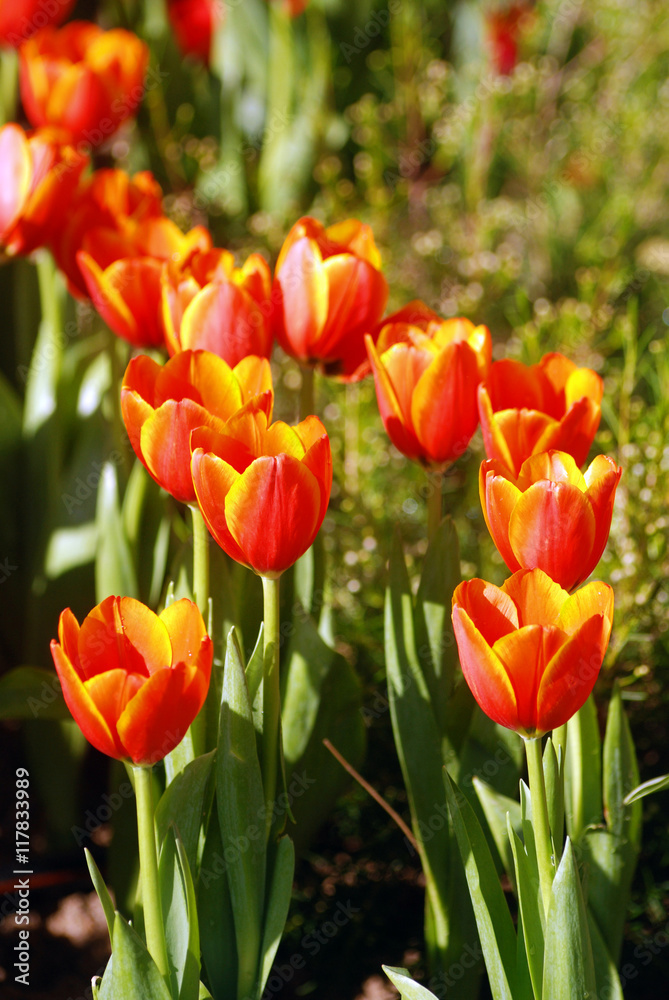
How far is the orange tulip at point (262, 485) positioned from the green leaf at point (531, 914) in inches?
10.4

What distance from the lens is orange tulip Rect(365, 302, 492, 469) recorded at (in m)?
0.73

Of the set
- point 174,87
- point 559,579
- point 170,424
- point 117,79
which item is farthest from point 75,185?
point 174,87

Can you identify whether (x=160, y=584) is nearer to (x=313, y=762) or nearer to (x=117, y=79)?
(x=313, y=762)

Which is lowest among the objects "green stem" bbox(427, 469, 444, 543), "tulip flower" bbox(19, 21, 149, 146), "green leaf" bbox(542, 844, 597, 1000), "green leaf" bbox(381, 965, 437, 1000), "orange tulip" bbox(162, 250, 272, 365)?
"green leaf" bbox(381, 965, 437, 1000)

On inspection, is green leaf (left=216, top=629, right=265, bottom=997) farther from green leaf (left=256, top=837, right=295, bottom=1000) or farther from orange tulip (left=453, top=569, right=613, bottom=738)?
orange tulip (left=453, top=569, right=613, bottom=738)

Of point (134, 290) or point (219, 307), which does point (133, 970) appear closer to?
point (219, 307)

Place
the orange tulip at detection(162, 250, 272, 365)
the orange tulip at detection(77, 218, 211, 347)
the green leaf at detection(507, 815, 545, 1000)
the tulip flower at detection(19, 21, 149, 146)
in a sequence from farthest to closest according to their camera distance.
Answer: the tulip flower at detection(19, 21, 149, 146)
the orange tulip at detection(77, 218, 211, 347)
the orange tulip at detection(162, 250, 272, 365)
the green leaf at detection(507, 815, 545, 1000)

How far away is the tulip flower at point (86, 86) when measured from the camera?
4.50 feet

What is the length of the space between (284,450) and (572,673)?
0.25 m

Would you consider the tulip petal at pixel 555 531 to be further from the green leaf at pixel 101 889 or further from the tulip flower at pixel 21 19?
the tulip flower at pixel 21 19

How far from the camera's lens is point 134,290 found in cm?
90

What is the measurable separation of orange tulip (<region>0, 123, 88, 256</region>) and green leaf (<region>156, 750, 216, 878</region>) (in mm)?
654

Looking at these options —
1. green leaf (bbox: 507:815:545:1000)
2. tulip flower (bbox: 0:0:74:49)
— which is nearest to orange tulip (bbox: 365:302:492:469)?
green leaf (bbox: 507:815:545:1000)

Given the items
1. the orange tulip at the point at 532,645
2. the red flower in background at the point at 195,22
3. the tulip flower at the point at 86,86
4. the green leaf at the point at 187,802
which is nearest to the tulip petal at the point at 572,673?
the orange tulip at the point at 532,645
